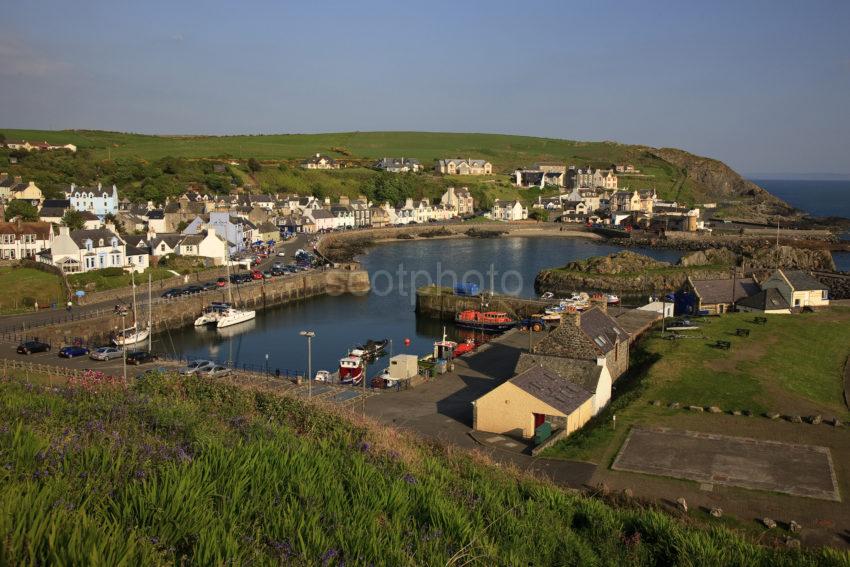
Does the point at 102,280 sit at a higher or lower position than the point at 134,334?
higher

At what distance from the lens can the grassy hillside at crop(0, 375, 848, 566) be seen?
6.46 m

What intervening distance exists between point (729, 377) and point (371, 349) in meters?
18.5

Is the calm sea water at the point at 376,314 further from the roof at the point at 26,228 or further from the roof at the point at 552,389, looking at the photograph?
the roof at the point at 26,228

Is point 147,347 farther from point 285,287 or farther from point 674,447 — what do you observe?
point 674,447

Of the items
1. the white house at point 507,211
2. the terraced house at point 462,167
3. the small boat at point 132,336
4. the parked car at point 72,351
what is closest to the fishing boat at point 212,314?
the small boat at point 132,336

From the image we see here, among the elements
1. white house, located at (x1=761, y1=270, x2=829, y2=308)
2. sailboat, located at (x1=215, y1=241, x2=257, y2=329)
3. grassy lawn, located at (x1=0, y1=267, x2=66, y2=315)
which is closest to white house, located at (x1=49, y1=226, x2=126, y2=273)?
grassy lawn, located at (x1=0, y1=267, x2=66, y2=315)

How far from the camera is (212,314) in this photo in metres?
44.2

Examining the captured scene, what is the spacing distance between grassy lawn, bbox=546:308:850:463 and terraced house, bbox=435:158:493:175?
4654 inches

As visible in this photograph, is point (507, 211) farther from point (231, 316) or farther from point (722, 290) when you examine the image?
point (231, 316)

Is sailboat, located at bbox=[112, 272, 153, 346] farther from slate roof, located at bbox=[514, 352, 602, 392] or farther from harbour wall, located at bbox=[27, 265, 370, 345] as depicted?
slate roof, located at bbox=[514, 352, 602, 392]

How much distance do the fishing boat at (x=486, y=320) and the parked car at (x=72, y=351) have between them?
22506mm

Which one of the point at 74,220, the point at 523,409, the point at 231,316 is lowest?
the point at 231,316

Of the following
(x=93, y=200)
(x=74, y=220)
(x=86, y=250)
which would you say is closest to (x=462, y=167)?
(x=93, y=200)

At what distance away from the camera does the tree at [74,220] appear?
5947 centimetres
